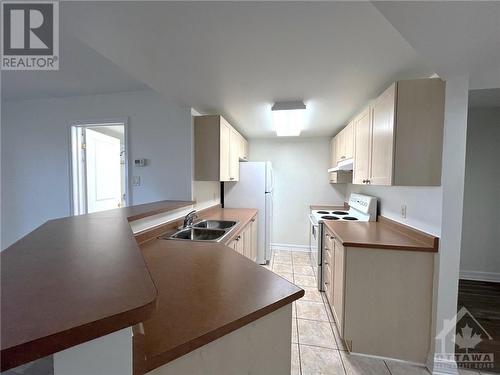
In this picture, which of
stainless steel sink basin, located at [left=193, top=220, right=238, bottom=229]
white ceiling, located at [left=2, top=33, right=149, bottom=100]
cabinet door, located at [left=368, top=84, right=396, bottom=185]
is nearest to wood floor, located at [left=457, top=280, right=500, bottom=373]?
cabinet door, located at [left=368, top=84, right=396, bottom=185]

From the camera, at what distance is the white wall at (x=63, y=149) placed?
253 cm

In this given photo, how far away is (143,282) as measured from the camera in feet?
2.03

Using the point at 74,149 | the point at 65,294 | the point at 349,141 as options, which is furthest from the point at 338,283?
the point at 74,149

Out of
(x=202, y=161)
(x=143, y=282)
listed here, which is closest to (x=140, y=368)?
(x=143, y=282)

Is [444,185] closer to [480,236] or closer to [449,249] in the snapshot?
[449,249]

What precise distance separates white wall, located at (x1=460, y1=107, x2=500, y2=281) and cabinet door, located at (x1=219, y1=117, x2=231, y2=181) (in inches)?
126

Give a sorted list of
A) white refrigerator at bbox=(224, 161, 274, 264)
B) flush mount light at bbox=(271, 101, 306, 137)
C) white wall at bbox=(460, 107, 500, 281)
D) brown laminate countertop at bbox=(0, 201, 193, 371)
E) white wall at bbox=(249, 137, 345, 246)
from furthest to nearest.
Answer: white wall at bbox=(249, 137, 345, 246) → white refrigerator at bbox=(224, 161, 274, 264) → white wall at bbox=(460, 107, 500, 281) → flush mount light at bbox=(271, 101, 306, 137) → brown laminate countertop at bbox=(0, 201, 193, 371)

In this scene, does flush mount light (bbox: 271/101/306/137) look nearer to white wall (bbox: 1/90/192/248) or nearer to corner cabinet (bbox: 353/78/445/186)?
corner cabinet (bbox: 353/78/445/186)

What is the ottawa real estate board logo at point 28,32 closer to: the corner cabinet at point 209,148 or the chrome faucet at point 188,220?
the corner cabinet at point 209,148

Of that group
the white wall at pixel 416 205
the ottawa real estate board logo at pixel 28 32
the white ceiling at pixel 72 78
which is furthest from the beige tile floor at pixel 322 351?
the white ceiling at pixel 72 78

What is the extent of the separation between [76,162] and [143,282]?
2888 mm

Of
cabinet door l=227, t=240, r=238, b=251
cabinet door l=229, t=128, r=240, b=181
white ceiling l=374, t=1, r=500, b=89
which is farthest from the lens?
cabinet door l=229, t=128, r=240, b=181

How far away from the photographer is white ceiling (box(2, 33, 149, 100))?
1.70m

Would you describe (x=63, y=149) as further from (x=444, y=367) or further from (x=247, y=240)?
(x=444, y=367)
